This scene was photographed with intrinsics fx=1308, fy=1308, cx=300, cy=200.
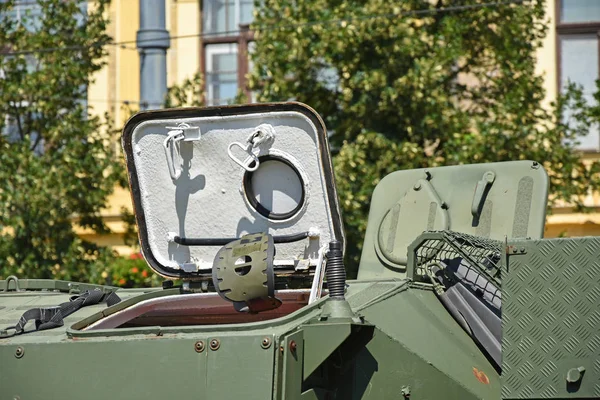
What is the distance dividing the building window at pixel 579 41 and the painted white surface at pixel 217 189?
35.4 feet

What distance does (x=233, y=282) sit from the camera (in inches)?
244

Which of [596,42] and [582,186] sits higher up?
[596,42]

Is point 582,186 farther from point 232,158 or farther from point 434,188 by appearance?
A: point 232,158

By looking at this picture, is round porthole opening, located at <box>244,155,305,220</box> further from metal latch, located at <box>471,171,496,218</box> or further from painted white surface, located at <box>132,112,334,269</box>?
metal latch, located at <box>471,171,496,218</box>

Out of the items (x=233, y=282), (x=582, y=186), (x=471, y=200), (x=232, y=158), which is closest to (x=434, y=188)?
(x=471, y=200)

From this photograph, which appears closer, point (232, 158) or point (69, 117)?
point (232, 158)

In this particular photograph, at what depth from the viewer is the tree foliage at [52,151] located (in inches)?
512

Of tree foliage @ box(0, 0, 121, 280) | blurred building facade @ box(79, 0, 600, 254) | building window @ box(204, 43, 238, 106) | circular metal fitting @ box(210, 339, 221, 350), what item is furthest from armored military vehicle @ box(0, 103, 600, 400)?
building window @ box(204, 43, 238, 106)

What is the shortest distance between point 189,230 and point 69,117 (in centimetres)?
644

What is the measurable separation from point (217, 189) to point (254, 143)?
42cm

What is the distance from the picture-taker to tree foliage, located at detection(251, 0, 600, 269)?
12.3 meters

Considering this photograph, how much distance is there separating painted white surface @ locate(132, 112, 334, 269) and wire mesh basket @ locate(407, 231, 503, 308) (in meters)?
0.51

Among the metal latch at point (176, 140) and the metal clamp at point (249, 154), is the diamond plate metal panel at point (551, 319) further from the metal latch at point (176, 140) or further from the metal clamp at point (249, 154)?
the metal latch at point (176, 140)

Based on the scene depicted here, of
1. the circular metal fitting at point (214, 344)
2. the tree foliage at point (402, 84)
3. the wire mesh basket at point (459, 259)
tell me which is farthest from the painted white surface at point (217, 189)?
the tree foliage at point (402, 84)
